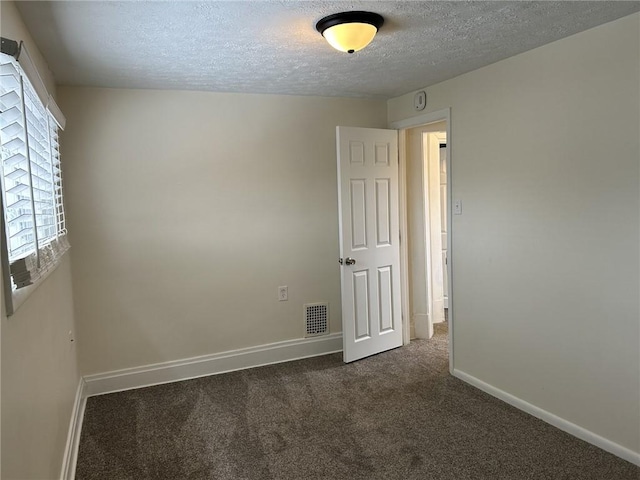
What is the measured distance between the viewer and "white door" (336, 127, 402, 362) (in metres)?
3.72

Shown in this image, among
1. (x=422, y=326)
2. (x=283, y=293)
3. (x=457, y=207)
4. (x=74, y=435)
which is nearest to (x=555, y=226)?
(x=457, y=207)

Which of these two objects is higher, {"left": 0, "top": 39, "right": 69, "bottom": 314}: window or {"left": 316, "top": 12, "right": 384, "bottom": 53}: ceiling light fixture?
{"left": 316, "top": 12, "right": 384, "bottom": 53}: ceiling light fixture

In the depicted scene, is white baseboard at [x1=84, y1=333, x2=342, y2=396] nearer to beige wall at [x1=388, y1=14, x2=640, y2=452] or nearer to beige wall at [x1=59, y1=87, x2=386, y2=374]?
beige wall at [x1=59, y1=87, x2=386, y2=374]

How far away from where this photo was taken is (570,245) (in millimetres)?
2572

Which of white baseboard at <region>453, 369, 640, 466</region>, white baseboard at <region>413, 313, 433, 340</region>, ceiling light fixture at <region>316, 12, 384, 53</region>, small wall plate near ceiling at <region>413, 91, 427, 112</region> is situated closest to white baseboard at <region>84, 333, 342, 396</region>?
white baseboard at <region>413, 313, 433, 340</region>

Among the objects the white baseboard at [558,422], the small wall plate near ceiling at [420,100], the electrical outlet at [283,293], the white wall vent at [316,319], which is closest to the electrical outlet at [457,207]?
the small wall plate near ceiling at [420,100]

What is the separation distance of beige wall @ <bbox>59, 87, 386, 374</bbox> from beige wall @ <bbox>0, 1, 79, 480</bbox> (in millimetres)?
602

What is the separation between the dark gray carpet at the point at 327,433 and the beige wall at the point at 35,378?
1.54 feet

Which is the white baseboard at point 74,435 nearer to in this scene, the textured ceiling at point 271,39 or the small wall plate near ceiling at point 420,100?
the textured ceiling at point 271,39

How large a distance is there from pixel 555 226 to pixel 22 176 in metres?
2.66

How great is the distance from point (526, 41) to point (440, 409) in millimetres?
2292

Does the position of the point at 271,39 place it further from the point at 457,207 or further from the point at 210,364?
the point at 210,364

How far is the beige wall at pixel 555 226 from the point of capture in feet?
7.61

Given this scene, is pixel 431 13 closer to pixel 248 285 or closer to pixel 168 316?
pixel 248 285
